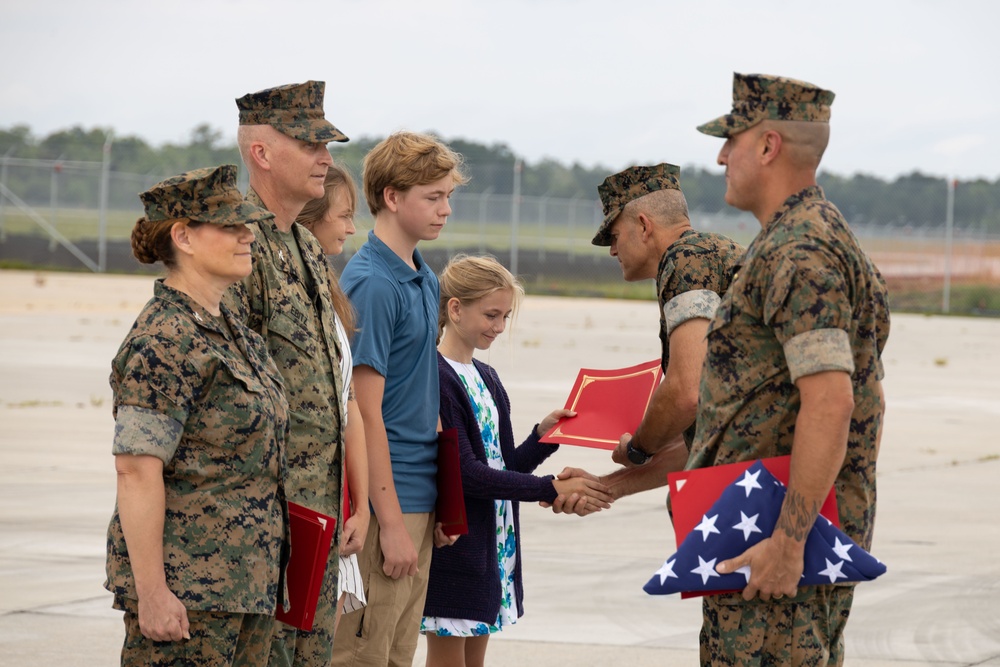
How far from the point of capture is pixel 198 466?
10.4 ft

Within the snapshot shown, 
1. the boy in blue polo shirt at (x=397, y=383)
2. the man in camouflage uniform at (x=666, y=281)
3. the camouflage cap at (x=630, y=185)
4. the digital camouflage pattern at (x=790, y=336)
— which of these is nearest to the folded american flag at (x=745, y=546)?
the digital camouflage pattern at (x=790, y=336)

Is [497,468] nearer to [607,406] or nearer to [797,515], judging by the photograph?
[607,406]

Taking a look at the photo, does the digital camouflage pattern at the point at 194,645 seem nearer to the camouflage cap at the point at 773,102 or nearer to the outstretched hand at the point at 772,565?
the outstretched hand at the point at 772,565

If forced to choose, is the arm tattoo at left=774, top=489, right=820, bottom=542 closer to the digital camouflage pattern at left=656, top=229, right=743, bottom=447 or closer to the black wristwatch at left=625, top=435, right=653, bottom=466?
the digital camouflage pattern at left=656, top=229, right=743, bottom=447

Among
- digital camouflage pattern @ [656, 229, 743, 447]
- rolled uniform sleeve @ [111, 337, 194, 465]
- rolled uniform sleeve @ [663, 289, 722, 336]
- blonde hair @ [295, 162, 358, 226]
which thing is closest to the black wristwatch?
digital camouflage pattern @ [656, 229, 743, 447]

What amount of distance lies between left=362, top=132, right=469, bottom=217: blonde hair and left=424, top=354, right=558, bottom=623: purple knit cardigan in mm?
657

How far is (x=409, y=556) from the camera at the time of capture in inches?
163

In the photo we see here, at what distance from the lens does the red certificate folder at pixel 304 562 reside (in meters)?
3.46

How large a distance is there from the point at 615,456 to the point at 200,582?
71.1 inches

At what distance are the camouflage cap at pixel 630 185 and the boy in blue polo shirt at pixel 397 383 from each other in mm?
504

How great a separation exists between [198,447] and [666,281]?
1.57 metres

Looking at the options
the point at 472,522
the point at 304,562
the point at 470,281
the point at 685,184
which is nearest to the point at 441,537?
the point at 472,522

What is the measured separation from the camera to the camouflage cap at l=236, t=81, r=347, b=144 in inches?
151

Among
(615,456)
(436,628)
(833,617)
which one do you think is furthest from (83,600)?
(833,617)
